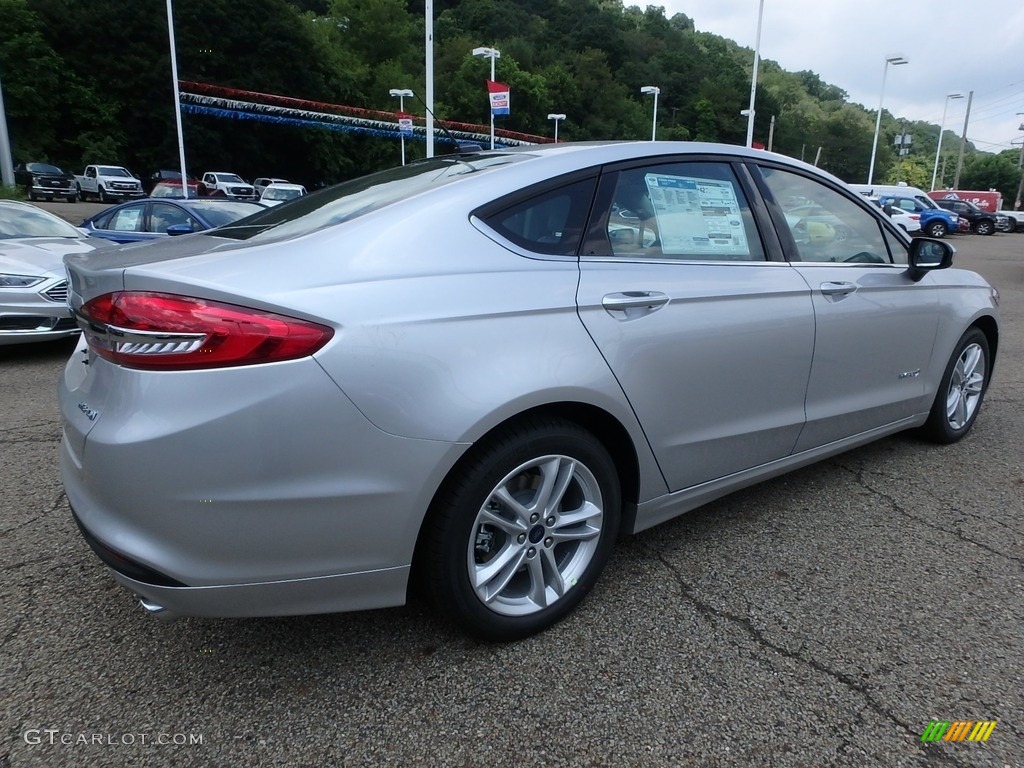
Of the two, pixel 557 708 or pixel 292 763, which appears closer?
Result: pixel 292 763

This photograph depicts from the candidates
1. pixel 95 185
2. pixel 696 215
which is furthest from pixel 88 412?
pixel 95 185

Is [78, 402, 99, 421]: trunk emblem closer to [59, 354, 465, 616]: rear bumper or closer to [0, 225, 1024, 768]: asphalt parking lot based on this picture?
[59, 354, 465, 616]: rear bumper

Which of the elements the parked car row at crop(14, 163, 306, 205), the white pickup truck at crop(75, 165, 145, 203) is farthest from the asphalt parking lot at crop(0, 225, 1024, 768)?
the white pickup truck at crop(75, 165, 145, 203)

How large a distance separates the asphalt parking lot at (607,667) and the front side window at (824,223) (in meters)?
1.21

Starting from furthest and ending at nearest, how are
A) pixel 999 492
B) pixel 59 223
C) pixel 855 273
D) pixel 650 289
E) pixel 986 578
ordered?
pixel 59 223 < pixel 999 492 < pixel 855 273 < pixel 986 578 < pixel 650 289

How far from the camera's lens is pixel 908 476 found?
3.68 m

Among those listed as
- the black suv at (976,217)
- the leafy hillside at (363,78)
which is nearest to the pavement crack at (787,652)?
the black suv at (976,217)

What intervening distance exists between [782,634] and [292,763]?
5.00ft

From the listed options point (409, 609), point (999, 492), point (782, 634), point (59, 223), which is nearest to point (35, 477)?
point (409, 609)

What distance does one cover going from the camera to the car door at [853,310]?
3.02m

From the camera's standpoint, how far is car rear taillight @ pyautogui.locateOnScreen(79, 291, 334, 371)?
5.64 ft

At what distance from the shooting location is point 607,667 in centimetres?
216

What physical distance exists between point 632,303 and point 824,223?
4.81ft

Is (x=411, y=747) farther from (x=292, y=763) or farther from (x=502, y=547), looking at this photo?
(x=502, y=547)
